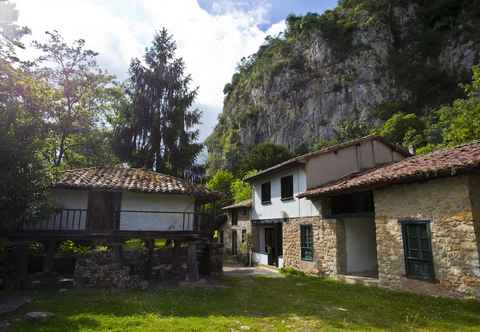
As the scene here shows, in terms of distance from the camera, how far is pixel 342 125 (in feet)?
147

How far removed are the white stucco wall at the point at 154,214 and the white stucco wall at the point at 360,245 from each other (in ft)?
23.2

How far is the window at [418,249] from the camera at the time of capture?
942 centimetres

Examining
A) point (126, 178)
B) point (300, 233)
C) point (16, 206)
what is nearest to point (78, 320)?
point (16, 206)

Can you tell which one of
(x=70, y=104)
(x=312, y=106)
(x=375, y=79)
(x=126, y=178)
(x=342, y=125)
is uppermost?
(x=375, y=79)

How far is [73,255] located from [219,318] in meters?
10.1

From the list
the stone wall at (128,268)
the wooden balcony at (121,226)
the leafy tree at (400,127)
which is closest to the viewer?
the stone wall at (128,268)

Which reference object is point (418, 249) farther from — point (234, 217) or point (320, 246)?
point (234, 217)

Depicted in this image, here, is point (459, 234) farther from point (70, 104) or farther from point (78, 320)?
point (70, 104)

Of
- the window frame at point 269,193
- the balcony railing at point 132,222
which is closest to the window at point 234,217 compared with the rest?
the window frame at point 269,193

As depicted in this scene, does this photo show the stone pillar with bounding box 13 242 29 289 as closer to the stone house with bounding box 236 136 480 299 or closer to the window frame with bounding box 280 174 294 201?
the stone house with bounding box 236 136 480 299

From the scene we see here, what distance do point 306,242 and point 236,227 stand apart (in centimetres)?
973

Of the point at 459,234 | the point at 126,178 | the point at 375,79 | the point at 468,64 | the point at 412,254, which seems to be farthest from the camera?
the point at 375,79

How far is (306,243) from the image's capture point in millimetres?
15047

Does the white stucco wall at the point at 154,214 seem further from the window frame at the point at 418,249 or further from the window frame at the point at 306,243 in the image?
the window frame at the point at 418,249
